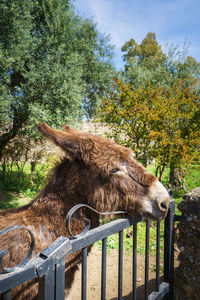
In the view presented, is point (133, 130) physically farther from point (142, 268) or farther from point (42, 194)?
point (42, 194)

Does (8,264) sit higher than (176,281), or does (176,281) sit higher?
(8,264)

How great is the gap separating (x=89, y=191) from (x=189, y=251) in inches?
68.5

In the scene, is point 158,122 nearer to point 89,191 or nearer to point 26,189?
point 89,191

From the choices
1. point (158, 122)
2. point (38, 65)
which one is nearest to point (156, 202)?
point (158, 122)

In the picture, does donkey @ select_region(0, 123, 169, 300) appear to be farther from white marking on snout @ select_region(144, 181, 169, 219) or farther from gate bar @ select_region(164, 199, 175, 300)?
gate bar @ select_region(164, 199, 175, 300)

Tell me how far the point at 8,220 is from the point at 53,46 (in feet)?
22.5

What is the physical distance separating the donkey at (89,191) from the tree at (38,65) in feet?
13.6

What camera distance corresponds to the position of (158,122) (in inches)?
225

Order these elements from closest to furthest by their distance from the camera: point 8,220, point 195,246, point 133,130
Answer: point 8,220 < point 195,246 < point 133,130

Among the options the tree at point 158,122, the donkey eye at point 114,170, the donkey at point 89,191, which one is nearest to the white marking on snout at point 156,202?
the donkey at point 89,191

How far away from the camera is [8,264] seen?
Result: 1416 millimetres

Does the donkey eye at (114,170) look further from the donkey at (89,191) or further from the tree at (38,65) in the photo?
the tree at (38,65)

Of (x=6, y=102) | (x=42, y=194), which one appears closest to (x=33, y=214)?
(x=42, y=194)

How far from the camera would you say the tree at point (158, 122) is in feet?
18.1
